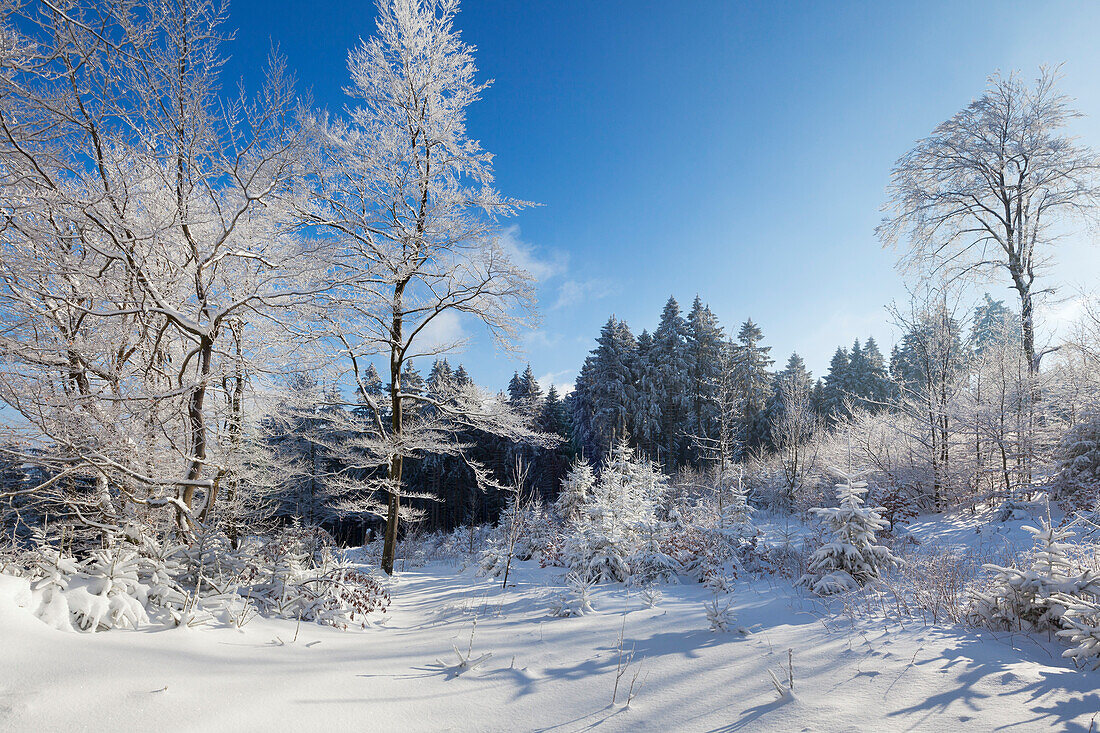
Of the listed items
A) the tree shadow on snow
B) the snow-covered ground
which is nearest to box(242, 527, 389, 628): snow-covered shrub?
the snow-covered ground

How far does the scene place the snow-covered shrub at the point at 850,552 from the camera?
17.1 ft

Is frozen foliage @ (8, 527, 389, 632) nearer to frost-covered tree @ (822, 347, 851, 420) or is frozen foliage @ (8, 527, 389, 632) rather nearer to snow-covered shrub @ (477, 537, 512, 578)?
snow-covered shrub @ (477, 537, 512, 578)

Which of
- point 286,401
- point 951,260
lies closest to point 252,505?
point 286,401

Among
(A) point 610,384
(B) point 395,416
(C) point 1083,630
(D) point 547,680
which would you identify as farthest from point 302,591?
(A) point 610,384

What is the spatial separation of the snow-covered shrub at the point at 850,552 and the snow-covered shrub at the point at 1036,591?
4.61 ft

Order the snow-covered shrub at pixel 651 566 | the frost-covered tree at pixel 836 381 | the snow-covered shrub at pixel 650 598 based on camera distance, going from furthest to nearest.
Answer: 1. the frost-covered tree at pixel 836 381
2. the snow-covered shrub at pixel 651 566
3. the snow-covered shrub at pixel 650 598

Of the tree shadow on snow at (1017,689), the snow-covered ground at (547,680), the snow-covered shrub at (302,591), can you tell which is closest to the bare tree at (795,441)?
the snow-covered ground at (547,680)

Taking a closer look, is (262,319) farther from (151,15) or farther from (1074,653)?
(1074,653)

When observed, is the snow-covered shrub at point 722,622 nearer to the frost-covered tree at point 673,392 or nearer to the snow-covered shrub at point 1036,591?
the snow-covered shrub at point 1036,591

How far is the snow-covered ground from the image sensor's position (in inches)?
95.2

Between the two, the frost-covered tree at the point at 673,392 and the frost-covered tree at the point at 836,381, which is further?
the frost-covered tree at the point at 836,381

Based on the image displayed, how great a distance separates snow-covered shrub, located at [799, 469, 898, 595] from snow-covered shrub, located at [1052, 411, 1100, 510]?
404cm

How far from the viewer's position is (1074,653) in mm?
A: 2777

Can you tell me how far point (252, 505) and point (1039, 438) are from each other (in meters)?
20.4
